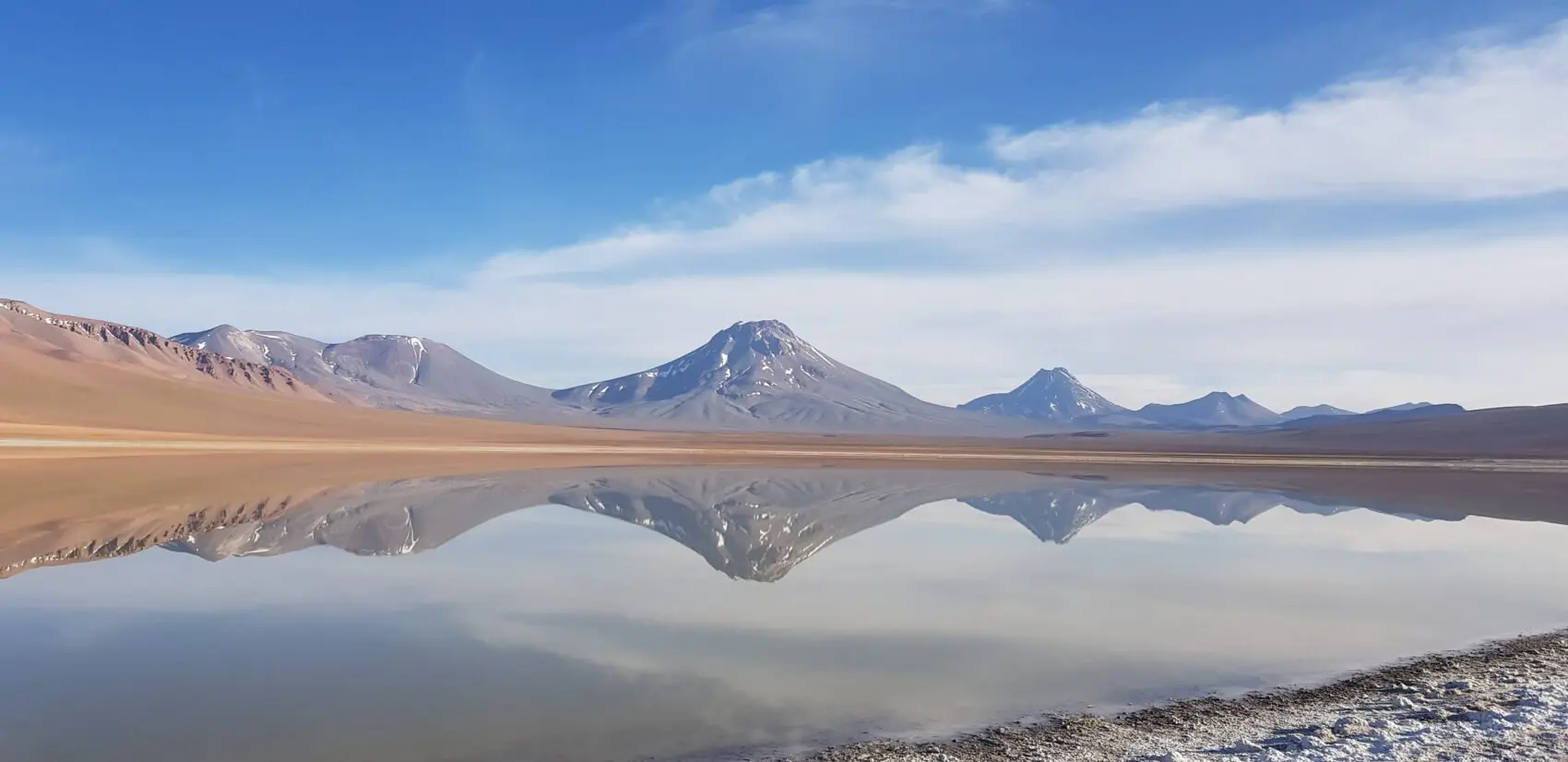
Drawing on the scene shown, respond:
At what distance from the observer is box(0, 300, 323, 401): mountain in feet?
Answer: 478

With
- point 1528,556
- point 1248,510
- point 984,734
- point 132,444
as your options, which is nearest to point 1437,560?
point 1528,556

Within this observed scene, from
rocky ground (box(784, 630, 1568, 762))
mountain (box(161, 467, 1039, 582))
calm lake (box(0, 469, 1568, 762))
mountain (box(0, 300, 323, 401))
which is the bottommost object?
mountain (box(161, 467, 1039, 582))

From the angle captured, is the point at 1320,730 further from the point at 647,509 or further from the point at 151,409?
the point at 151,409

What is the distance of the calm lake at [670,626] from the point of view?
9008mm

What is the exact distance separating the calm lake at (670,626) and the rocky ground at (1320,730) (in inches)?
24.3

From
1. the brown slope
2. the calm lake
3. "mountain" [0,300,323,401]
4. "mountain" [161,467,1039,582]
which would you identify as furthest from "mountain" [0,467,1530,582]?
"mountain" [0,300,323,401]

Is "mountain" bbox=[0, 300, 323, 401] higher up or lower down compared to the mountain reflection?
higher up

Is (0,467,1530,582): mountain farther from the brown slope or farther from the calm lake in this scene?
the brown slope

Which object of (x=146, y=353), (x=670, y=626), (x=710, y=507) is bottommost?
(x=710, y=507)

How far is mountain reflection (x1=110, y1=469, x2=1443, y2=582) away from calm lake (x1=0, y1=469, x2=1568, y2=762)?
0.90 feet

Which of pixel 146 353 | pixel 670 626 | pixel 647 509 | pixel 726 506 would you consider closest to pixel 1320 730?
pixel 670 626

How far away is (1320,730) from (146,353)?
7361 inches

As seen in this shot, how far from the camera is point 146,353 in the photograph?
532 ft

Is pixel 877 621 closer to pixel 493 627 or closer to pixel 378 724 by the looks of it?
pixel 493 627
